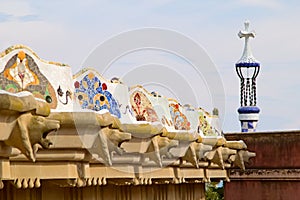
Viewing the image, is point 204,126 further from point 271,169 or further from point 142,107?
point 271,169

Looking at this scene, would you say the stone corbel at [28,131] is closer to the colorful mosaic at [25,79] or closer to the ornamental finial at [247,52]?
the colorful mosaic at [25,79]

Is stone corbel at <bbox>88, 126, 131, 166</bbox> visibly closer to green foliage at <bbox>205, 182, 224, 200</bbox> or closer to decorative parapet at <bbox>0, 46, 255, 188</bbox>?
decorative parapet at <bbox>0, 46, 255, 188</bbox>

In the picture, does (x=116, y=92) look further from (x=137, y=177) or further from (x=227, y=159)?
(x=227, y=159)

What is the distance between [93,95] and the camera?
12.2 metres

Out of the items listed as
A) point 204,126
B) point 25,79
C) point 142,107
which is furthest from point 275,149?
point 25,79

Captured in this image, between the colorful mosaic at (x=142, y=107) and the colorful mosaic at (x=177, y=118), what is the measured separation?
168cm

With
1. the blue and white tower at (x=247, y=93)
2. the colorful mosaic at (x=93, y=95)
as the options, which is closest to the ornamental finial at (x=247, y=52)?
the blue and white tower at (x=247, y=93)

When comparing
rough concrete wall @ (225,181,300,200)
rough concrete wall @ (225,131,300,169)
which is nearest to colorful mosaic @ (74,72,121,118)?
rough concrete wall @ (225,181,300,200)

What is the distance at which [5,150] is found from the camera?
8.20 meters

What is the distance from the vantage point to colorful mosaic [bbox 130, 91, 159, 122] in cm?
1442

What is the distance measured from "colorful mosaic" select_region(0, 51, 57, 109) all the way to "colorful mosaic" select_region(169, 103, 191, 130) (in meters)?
7.16

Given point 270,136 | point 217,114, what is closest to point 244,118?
point 270,136

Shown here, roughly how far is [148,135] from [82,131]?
242cm

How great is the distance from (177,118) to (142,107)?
9.16ft
